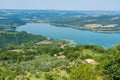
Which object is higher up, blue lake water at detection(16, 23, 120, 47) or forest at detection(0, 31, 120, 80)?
forest at detection(0, 31, 120, 80)

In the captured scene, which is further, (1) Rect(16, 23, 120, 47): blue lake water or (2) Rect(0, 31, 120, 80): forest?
(1) Rect(16, 23, 120, 47): blue lake water

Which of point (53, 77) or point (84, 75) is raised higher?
point (84, 75)

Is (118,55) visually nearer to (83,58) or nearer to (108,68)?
(108,68)

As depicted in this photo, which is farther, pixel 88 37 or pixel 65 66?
pixel 88 37

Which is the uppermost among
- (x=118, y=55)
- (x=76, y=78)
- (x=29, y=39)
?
(x=118, y=55)

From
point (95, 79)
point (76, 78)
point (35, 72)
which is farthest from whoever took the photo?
point (35, 72)

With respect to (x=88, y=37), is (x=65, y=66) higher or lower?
higher

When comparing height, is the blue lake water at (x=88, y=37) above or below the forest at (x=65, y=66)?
below

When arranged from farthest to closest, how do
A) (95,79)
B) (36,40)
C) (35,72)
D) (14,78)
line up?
(36,40), (35,72), (14,78), (95,79)

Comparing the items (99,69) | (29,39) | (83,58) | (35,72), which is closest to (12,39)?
(29,39)

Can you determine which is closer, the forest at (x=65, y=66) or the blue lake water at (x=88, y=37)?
the forest at (x=65, y=66)

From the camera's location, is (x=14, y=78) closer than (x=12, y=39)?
Yes
